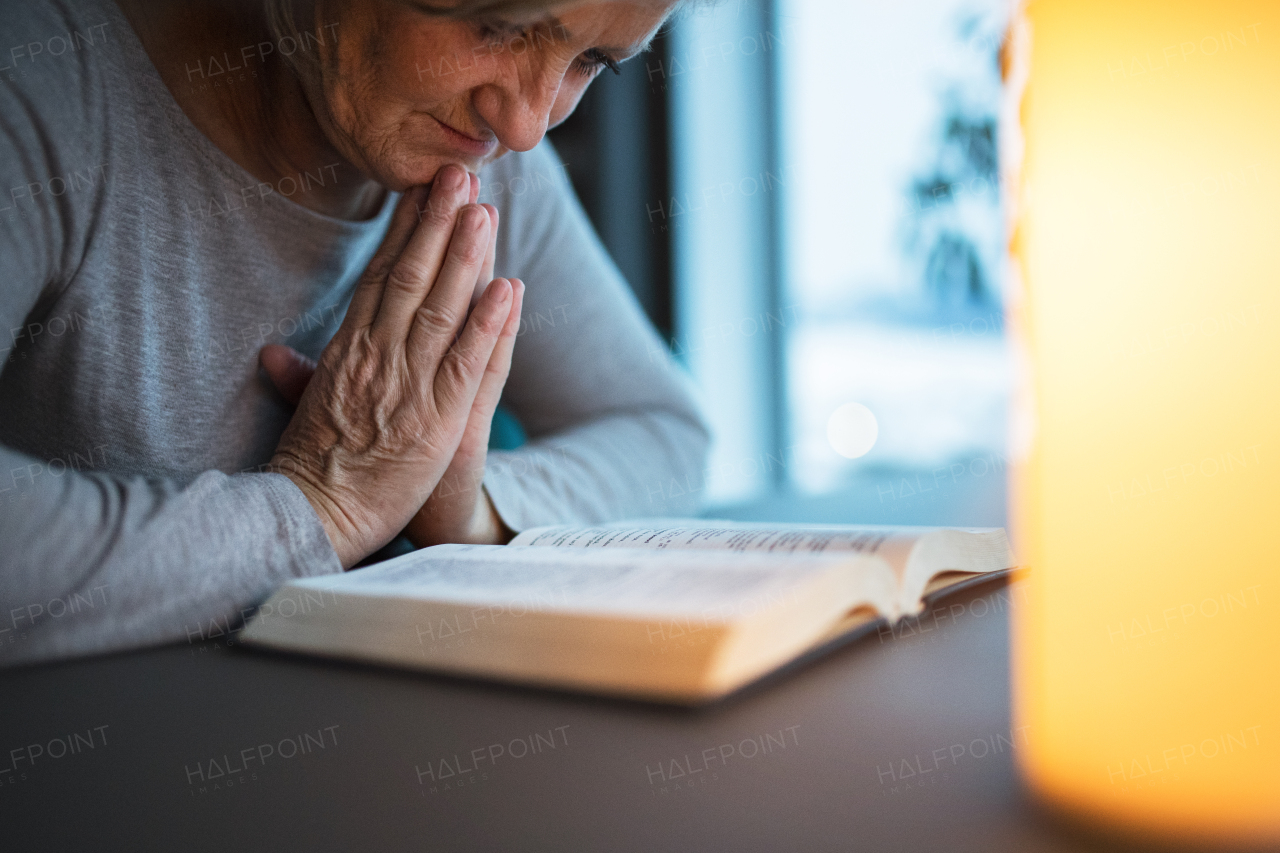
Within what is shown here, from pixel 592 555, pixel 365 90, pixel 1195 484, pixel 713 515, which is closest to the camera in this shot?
pixel 1195 484

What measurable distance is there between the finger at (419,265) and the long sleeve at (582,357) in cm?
30

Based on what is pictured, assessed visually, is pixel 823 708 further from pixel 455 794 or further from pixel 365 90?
pixel 365 90

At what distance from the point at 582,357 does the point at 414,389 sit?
16.0 inches

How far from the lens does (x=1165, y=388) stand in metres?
0.31

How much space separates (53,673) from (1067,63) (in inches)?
23.6

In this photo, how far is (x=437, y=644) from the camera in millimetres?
512

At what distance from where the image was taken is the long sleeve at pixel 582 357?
1.09 m

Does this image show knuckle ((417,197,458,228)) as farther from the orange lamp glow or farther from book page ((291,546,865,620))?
the orange lamp glow

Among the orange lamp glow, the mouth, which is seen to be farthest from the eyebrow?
the orange lamp glow

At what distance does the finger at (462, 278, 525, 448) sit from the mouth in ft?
0.44

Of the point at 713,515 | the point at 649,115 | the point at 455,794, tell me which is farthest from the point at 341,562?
the point at 649,115

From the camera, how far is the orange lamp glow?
30cm

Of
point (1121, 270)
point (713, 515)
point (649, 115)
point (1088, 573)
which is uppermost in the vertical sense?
point (649, 115)

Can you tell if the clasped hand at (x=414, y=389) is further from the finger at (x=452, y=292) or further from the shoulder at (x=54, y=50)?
the shoulder at (x=54, y=50)
